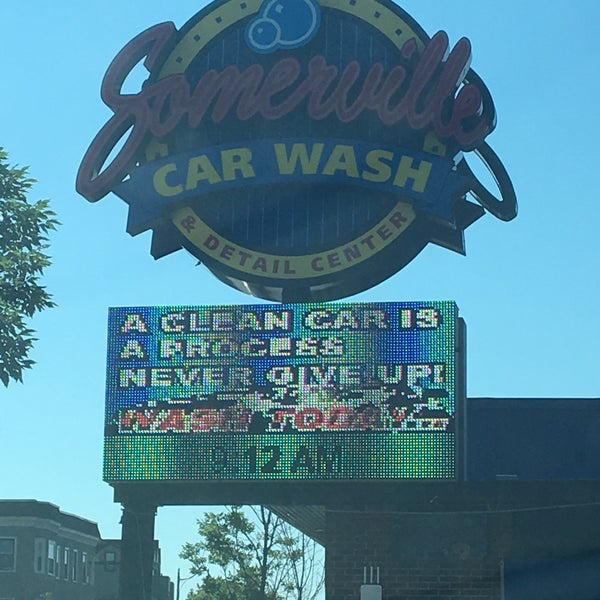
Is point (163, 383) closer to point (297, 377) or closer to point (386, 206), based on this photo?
point (297, 377)

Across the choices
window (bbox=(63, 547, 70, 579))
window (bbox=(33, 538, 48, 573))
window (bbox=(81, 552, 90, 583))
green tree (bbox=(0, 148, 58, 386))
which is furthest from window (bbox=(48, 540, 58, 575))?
green tree (bbox=(0, 148, 58, 386))

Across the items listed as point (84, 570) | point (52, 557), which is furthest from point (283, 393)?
point (84, 570)

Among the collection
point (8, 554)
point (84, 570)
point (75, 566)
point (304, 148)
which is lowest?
point (84, 570)

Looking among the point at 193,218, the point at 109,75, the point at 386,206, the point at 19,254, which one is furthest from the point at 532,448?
the point at 19,254

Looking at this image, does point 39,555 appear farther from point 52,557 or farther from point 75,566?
point 75,566

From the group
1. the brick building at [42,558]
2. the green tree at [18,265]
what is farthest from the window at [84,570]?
the green tree at [18,265]

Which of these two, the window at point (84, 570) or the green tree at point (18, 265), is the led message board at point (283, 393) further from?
the window at point (84, 570)

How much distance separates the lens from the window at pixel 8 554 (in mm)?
71625

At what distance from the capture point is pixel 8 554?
72188 millimetres

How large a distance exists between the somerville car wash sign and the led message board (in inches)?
76.3

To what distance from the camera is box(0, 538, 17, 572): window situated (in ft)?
235

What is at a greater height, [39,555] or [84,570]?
[39,555]

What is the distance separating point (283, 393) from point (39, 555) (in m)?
55.4

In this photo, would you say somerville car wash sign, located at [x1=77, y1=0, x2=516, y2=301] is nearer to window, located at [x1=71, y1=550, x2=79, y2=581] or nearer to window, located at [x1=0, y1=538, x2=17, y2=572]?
window, located at [x1=0, y1=538, x2=17, y2=572]
